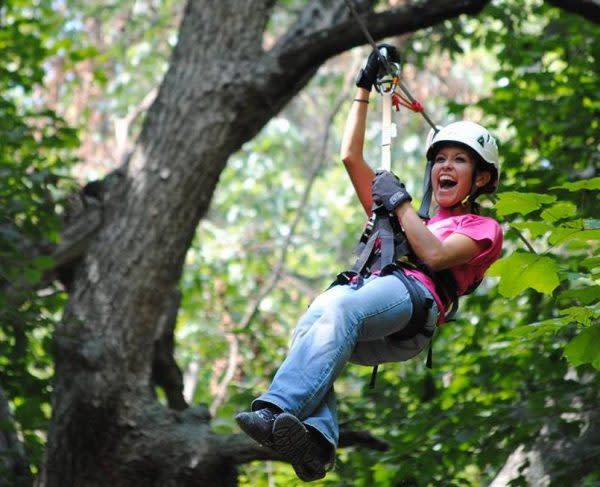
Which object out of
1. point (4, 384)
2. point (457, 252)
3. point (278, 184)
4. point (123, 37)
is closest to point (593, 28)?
point (457, 252)

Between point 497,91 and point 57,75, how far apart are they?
19.5 feet

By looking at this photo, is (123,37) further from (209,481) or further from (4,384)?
(209,481)

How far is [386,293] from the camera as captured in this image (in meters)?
3.46

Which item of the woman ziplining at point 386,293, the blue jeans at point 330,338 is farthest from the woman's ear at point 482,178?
the blue jeans at point 330,338

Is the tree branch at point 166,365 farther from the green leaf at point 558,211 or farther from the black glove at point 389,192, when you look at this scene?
the green leaf at point 558,211

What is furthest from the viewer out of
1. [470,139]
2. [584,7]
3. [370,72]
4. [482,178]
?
[584,7]

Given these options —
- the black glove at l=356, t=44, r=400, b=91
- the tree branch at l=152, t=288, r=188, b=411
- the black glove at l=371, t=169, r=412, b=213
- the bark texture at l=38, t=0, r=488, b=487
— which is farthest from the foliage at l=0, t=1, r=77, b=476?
the black glove at l=371, t=169, r=412, b=213

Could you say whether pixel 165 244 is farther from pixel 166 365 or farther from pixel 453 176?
pixel 453 176

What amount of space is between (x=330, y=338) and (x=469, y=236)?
651 millimetres

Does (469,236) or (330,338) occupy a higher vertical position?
(469,236)

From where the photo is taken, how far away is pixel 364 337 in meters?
3.50

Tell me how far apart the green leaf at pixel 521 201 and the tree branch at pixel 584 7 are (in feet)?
7.66

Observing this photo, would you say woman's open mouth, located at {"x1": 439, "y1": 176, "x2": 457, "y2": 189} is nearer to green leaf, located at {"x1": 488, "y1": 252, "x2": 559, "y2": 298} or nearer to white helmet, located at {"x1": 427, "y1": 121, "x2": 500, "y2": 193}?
white helmet, located at {"x1": 427, "y1": 121, "x2": 500, "y2": 193}

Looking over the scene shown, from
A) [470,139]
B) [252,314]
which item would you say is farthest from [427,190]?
[252,314]
